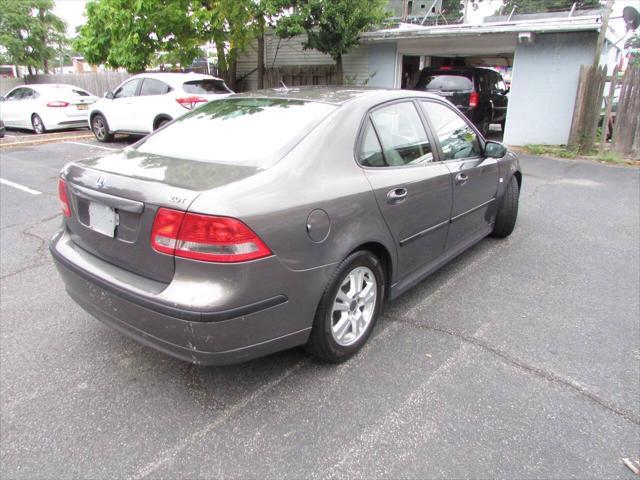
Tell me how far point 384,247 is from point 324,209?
0.64 metres

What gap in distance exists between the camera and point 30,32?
69.3ft

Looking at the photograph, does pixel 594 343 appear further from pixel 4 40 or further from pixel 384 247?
pixel 4 40

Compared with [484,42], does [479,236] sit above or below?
below

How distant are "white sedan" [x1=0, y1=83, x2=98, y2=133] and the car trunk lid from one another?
12213 millimetres

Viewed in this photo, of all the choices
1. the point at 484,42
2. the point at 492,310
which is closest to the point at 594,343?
the point at 492,310

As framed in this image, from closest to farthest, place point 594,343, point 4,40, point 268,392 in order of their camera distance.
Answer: point 268,392, point 594,343, point 4,40

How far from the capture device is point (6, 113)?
1441cm

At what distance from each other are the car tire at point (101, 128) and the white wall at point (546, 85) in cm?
987

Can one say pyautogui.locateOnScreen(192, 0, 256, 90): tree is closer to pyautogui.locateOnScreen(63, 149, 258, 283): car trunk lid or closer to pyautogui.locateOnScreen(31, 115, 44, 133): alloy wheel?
pyautogui.locateOnScreen(31, 115, 44, 133): alloy wheel

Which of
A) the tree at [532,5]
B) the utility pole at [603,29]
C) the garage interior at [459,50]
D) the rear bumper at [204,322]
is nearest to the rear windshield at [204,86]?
the garage interior at [459,50]

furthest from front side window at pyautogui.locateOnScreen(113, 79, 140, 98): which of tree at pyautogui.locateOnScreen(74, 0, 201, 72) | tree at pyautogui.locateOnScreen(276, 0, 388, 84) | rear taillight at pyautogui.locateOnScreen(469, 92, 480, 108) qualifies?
rear taillight at pyautogui.locateOnScreen(469, 92, 480, 108)

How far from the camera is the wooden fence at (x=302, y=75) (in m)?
14.9

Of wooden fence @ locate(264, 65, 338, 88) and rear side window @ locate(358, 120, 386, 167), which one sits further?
wooden fence @ locate(264, 65, 338, 88)

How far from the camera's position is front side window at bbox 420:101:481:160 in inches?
143
